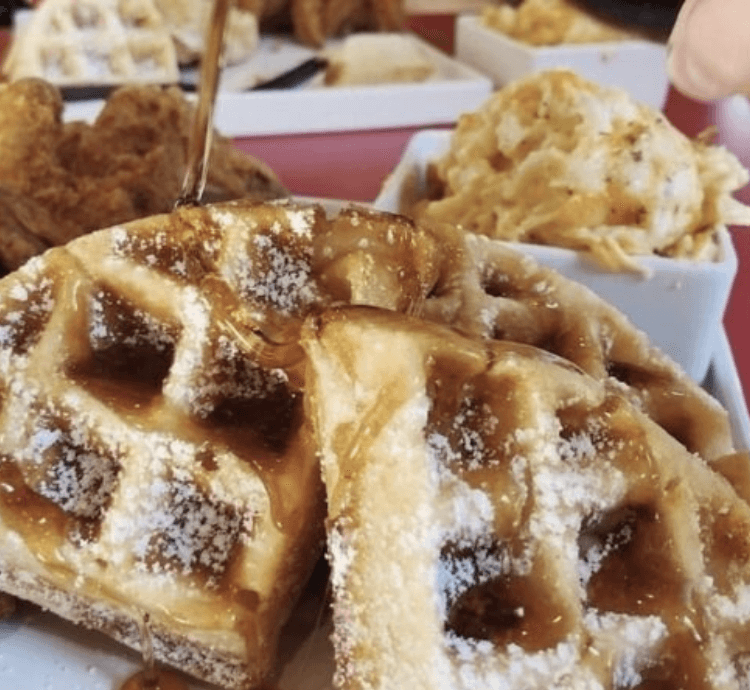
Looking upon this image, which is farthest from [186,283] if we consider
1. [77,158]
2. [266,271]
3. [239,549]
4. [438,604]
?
[77,158]

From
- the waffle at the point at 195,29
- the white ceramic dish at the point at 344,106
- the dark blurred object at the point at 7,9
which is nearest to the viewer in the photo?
the white ceramic dish at the point at 344,106

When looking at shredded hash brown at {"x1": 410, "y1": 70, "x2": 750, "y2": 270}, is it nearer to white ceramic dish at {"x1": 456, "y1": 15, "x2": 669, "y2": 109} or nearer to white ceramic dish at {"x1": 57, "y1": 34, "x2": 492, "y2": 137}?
white ceramic dish at {"x1": 57, "y1": 34, "x2": 492, "y2": 137}

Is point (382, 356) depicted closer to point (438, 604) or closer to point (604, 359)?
point (438, 604)

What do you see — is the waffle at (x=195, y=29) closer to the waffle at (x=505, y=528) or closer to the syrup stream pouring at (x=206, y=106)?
the syrup stream pouring at (x=206, y=106)

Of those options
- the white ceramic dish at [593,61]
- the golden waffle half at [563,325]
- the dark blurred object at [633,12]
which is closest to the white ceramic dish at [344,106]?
the white ceramic dish at [593,61]

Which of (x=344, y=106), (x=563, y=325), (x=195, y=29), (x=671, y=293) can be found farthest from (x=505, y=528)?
(x=195, y=29)

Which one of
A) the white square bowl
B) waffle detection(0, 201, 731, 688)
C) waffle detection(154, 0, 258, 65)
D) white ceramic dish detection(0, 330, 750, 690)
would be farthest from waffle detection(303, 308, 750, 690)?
waffle detection(154, 0, 258, 65)
